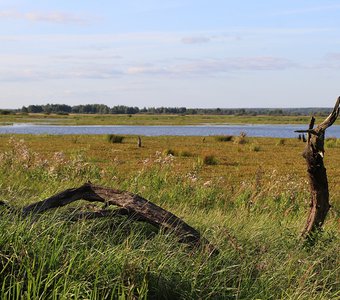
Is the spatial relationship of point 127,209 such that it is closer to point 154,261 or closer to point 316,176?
point 154,261

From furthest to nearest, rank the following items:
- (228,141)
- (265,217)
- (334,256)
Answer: (228,141) < (265,217) < (334,256)

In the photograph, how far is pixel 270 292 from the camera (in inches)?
220

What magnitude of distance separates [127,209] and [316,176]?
2.69 metres

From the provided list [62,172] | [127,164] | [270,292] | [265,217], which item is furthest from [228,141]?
[270,292]

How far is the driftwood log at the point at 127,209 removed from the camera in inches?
263

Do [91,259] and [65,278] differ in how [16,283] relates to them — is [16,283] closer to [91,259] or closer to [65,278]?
[65,278]

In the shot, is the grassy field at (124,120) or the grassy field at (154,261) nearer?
the grassy field at (154,261)

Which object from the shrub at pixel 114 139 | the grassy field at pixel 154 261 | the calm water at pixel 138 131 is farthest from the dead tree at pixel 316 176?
the calm water at pixel 138 131

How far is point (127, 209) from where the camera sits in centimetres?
693

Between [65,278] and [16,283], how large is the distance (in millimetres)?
378

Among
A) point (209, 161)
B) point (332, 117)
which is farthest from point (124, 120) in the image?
point (332, 117)

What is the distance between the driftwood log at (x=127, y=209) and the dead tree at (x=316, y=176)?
1835 millimetres

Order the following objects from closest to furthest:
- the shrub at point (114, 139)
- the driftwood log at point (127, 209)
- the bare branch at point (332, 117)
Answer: the driftwood log at point (127, 209) → the bare branch at point (332, 117) → the shrub at point (114, 139)

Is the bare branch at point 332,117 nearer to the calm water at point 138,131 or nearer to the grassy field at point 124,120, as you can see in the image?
the calm water at point 138,131
